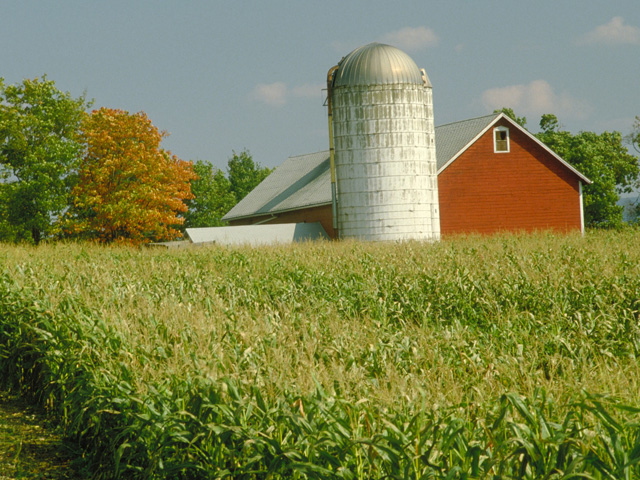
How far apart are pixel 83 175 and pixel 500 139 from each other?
21666mm

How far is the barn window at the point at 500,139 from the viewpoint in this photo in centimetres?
3058

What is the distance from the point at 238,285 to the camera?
1255 centimetres

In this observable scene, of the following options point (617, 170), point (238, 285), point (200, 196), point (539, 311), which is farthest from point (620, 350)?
point (200, 196)

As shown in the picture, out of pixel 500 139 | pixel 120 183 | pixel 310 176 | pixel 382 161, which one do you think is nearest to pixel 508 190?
pixel 500 139

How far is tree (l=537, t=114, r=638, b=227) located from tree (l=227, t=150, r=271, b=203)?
3753 centimetres

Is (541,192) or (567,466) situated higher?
(541,192)

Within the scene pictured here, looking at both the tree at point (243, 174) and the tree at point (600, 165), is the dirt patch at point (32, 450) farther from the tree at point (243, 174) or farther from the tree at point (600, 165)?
the tree at point (243, 174)

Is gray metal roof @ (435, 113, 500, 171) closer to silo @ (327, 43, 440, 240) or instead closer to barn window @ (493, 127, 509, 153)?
barn window @ (493, 127, 509, 153)

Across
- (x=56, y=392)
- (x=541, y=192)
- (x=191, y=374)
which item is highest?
(x=541, y=192)

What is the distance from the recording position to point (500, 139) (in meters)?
30.8

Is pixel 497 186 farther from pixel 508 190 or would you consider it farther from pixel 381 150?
pixel 381 150

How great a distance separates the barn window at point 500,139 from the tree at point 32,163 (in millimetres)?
21725

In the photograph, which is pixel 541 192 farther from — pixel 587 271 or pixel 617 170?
pixel 617 170

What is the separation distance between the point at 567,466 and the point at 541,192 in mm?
29102
